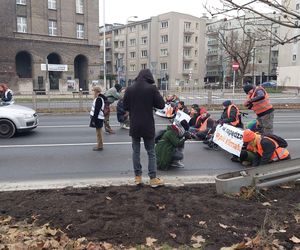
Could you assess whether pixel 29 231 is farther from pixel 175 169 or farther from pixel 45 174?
pixel 175 169

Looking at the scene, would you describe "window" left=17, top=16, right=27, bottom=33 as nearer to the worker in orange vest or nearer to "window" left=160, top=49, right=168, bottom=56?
"window" left=160, top=49, right=168, bottom=56

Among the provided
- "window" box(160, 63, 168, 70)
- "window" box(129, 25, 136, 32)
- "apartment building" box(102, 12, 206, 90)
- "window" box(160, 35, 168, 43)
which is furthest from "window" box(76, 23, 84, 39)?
"window" box(129, 25, 136, 32)

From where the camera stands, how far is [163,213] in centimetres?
435

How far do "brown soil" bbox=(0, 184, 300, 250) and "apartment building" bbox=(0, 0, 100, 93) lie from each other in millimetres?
36517

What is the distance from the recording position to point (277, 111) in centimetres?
2048

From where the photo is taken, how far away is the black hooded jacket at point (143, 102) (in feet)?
18.0

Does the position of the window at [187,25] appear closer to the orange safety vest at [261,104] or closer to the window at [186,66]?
the window at [186,66]

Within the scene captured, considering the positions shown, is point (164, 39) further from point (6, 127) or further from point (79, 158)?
point (79, 158)

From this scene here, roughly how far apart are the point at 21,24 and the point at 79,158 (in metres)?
39.6

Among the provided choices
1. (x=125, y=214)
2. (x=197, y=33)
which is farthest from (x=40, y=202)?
(x=197, y=33)

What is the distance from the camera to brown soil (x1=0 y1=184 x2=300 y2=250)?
3.79m

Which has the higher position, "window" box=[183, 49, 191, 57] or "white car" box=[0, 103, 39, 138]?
"window" box=[183, 49, 191, 57]

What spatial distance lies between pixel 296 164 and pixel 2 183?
461 cm

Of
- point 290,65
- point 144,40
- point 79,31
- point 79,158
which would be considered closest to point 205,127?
point 79,158
